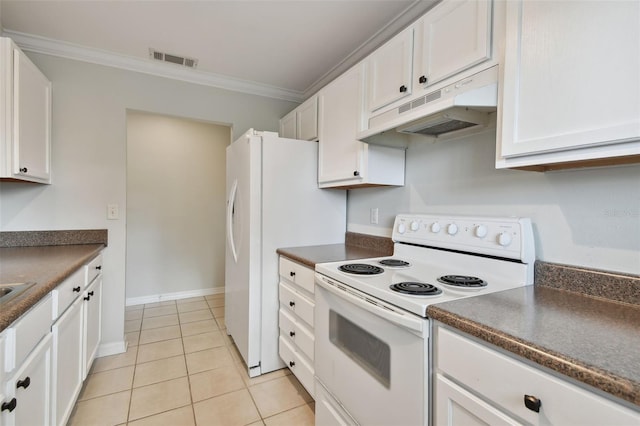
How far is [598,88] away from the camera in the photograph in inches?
33.0

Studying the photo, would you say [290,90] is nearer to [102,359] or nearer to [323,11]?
[323,11]

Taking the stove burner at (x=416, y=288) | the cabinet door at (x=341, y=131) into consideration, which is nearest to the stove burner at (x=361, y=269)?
the stove burner at (x=416, y=288)

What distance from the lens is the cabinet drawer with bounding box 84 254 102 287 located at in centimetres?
182

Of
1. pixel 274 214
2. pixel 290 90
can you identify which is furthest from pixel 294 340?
pixel 290 90

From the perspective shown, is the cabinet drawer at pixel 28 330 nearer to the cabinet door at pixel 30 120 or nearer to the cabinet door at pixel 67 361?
the cabinet door at pixel 67 361

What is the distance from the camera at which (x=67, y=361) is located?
1.48 m

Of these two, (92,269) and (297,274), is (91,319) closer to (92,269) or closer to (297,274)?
(92,269)

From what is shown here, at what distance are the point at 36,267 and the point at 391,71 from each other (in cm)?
208

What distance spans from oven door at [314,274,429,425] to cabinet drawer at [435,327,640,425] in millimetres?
98

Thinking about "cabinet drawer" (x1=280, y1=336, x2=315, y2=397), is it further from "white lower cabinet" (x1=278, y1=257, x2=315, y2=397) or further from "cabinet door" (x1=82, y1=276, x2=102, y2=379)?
"cabinet door" (x1=82, y1=276, x2=102, y2=379)

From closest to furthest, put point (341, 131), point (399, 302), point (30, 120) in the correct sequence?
point (399, 302)
point (30, 120)
point (341, 131)

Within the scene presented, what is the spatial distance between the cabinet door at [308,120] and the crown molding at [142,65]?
620 millimetres

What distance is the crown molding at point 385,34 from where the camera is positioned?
178cm

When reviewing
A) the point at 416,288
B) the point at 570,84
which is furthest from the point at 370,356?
the point at 570,84
